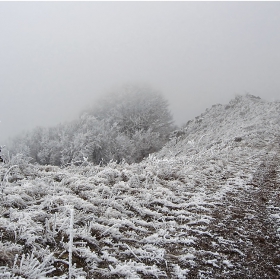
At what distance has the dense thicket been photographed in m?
27.7

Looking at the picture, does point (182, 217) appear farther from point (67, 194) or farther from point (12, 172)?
point (12, 172)

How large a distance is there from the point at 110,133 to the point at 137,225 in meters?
27.4

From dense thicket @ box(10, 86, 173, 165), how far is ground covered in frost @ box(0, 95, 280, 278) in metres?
19.3

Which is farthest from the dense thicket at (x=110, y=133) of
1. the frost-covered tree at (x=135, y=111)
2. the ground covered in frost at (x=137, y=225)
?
the ground covered in frost at (x=137, y=225)

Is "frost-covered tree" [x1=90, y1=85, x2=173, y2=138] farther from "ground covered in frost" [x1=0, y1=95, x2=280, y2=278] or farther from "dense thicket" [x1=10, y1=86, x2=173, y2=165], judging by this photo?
"ground covered in frost" [x1=0, y1=95, x2=280, y2=278]

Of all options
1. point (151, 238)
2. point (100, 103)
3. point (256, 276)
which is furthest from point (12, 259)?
point (100, 103)

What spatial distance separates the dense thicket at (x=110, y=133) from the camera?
2772cm

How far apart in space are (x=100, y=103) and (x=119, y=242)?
35968 millimetres

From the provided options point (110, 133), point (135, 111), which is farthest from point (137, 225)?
point (135, 111)

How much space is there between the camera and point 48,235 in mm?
2660

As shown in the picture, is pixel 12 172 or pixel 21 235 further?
pixel 12 172

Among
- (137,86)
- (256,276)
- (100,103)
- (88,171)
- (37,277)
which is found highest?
(137,86)

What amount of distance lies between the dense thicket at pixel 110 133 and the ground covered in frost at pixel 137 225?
1926 cm

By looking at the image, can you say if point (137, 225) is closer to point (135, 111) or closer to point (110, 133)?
point (110, 133)
